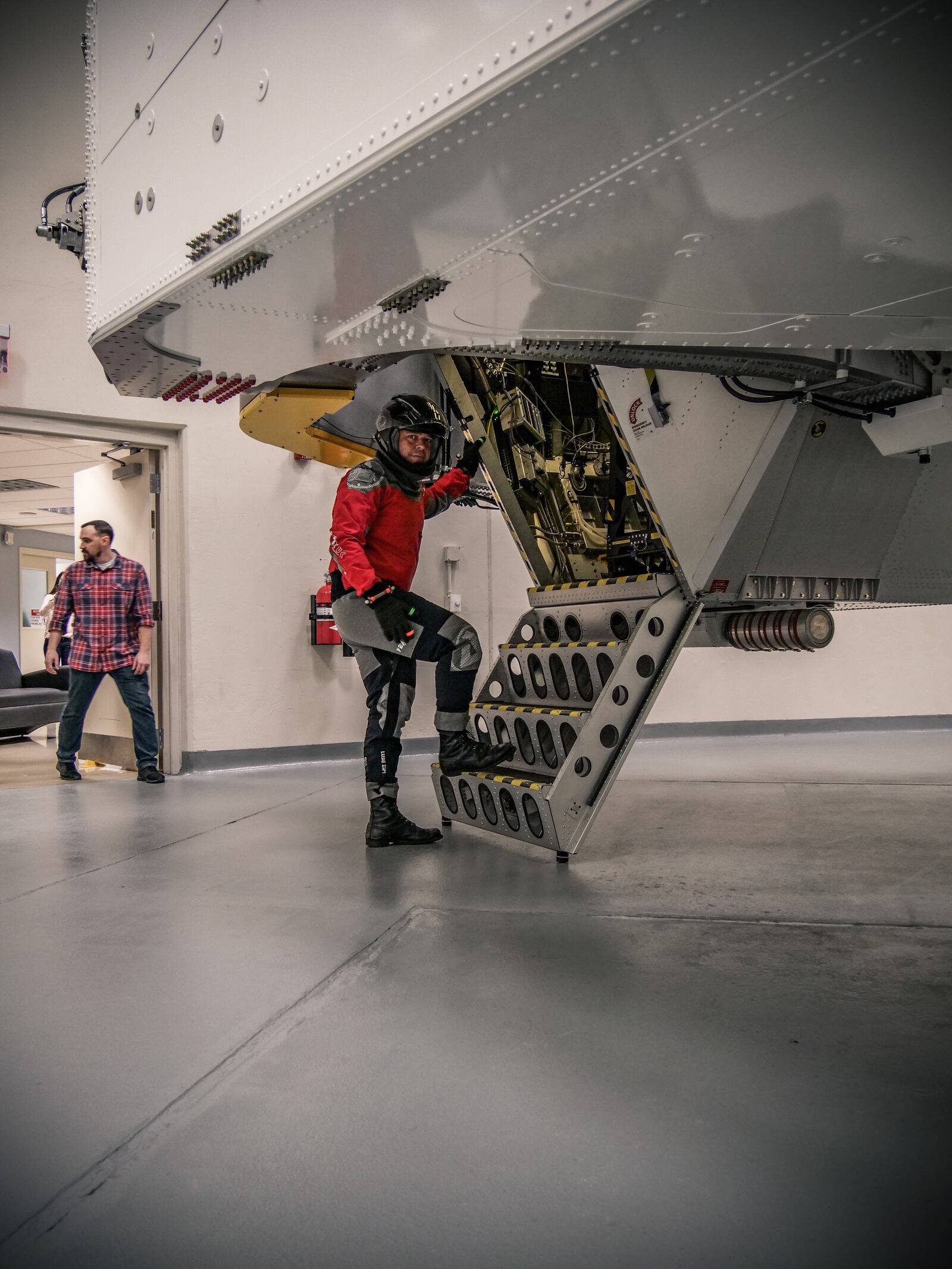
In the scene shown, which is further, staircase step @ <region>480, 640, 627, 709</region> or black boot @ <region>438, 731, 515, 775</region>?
black boot @ <region>438, 731, 515, 775</region>

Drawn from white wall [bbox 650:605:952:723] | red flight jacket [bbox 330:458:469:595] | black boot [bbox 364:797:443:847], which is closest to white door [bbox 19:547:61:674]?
white wall [bbox 650:605:952:723]

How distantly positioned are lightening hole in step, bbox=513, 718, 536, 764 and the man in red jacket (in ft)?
0.21

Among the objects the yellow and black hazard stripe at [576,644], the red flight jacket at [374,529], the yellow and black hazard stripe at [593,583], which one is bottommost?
the yellow and black hazard stripe at [576,644]

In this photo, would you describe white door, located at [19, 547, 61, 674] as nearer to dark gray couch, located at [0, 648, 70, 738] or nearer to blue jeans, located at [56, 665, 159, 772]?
dark gray couch, located at [0, 648, 70, 738]

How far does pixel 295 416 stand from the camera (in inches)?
195

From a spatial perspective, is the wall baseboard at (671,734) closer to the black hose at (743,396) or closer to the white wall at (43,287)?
the white wall at (43,287)

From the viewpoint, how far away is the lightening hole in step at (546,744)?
4.12m

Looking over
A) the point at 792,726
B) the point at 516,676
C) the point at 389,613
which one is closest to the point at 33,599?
the point at 792,726

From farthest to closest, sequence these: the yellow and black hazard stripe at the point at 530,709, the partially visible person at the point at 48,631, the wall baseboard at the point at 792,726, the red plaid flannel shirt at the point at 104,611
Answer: the wall baseboard at the point at 792,726, the partially visible person at the point at 48,631, the red plaid flannel shirt at the point at 104,611, the yellow and black hazard stripe at the point at 530,709

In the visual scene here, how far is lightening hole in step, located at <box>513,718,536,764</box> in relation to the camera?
428 cm

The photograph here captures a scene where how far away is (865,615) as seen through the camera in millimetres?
9695

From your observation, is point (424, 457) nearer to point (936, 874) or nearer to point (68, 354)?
point (936, 874)

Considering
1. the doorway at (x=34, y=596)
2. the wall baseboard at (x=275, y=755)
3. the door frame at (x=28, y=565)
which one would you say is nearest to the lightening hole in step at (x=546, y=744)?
the wall baseboard at (x=275, y=755)

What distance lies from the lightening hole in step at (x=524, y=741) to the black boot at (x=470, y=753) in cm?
5
